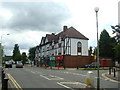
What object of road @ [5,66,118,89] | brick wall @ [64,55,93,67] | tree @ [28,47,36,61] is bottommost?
road @ [5,66,118,89]

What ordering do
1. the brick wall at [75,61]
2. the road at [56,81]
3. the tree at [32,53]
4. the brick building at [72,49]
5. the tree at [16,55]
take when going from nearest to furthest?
the road at [56,81] < the brick wall at [75,61] < the brick building at [72,49] < the tree at [32,53] < the tree at [16,55]

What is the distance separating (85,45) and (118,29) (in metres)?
10.7

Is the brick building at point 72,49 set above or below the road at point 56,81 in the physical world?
above

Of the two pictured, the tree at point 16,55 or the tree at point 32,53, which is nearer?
the tree at point 32,53

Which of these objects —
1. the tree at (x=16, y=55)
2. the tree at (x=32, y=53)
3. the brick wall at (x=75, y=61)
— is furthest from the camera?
the tree at (x=16, y=55)

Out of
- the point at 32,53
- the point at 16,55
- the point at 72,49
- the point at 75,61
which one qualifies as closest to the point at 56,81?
the point at 75,61

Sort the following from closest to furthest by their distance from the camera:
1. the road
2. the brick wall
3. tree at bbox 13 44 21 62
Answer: the road
the brick wall
tree at bbox 13 44 21 62

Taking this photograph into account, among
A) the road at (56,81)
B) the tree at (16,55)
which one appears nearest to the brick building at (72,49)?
the road at (56,81)

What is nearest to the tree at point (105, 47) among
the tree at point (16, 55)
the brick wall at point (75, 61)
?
the brick wall at point (75, 61)

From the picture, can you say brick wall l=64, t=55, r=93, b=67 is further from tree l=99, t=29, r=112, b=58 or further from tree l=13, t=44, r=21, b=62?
tree l=13, t=44, r=21, b=62

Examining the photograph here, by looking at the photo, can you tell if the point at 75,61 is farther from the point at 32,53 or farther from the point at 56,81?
the point at 32,53

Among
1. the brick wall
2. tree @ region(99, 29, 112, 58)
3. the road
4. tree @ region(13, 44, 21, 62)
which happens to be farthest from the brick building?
tree @ region(13, 44, 21, 62)

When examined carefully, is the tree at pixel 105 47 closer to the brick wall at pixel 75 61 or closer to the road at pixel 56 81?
the brick wall at pixel 75 61

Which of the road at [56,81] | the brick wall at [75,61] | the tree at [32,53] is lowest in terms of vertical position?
the road at [56,81]
